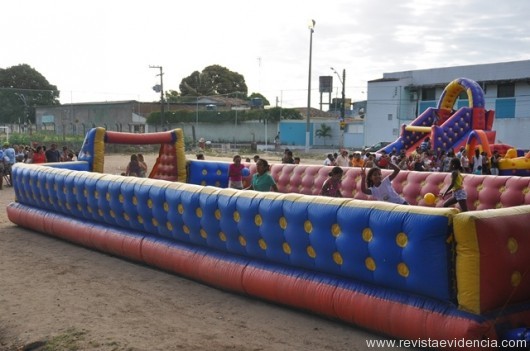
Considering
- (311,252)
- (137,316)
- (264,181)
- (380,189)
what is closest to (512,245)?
(311,252)

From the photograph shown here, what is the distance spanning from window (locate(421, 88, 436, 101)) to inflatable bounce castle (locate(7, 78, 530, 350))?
37.6 meters

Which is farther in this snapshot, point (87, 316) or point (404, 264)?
point (87, 316)

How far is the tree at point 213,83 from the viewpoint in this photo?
88.7 meters

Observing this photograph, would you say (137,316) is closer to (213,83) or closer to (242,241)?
(242,241)

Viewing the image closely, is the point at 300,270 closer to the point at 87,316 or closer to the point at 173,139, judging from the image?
the point at 87,316

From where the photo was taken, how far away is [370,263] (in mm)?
5785

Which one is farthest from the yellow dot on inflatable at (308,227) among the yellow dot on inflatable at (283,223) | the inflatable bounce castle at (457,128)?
the inflatable bounce castle at (457,128)

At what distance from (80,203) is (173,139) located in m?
6.23

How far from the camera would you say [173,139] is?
1648cm

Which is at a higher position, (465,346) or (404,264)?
(404,264)

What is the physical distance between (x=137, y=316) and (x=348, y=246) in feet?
8.10

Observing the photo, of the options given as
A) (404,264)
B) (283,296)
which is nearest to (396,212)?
(404,264)

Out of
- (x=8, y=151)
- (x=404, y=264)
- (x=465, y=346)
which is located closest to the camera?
(x=465, y=346)

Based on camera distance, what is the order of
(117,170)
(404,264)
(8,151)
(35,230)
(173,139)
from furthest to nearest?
(117,170) < (8,151) < (173,139) < (35,230) < (404,264)
